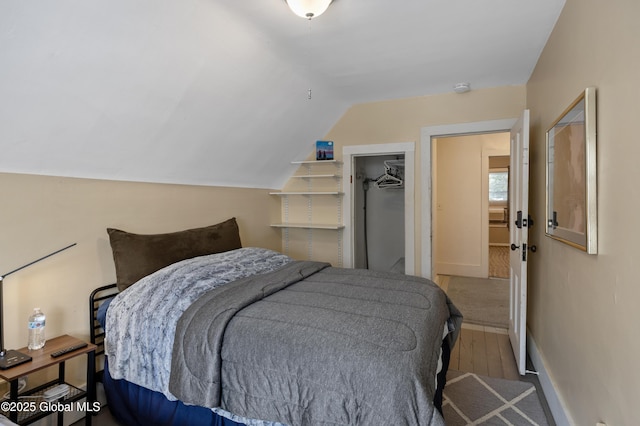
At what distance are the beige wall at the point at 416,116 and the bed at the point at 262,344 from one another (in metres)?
1.76

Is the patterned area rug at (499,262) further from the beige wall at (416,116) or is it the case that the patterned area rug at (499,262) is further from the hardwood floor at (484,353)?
the beige wall at (416,116)

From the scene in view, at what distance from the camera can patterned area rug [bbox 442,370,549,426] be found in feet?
6.94

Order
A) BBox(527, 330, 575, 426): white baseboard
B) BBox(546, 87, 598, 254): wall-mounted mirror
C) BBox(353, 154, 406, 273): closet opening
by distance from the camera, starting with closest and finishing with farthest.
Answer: BBox(546, 87, 598, 254): wall-mounted mirror < BBox(527, 330, 575, 426): white baseboard < BBox(353, 154, 406, 273): closet opening

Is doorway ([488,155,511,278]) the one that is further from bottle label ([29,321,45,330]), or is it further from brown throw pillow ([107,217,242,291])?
bottle label ([29,321,45,330])

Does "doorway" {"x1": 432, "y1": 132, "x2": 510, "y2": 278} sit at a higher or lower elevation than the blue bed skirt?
higher

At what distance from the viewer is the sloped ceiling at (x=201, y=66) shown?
5.41ft

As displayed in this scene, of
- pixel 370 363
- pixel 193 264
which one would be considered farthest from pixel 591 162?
pixel 193 264

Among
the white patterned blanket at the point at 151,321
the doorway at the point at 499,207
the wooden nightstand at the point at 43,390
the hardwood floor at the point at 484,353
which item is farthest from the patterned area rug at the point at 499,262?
the wooden nightstand at the point at 43,390

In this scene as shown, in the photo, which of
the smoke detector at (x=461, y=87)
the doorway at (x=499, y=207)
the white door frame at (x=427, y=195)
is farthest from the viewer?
the doorway at (x=499, y=207)

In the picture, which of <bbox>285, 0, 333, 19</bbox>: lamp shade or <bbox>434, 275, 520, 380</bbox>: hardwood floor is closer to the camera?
<bbox>285, 0, 333, 19</bbox>: lamp shade

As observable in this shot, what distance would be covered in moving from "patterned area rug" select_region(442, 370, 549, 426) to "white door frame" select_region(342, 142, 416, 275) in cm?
137

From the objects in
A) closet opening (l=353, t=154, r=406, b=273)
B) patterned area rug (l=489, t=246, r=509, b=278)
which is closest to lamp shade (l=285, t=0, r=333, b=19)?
closet opening (l=353, t=154, r=406, b=273)

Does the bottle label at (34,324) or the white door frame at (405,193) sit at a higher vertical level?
the white door frame at (405,193)

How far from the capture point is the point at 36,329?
1.82 m
